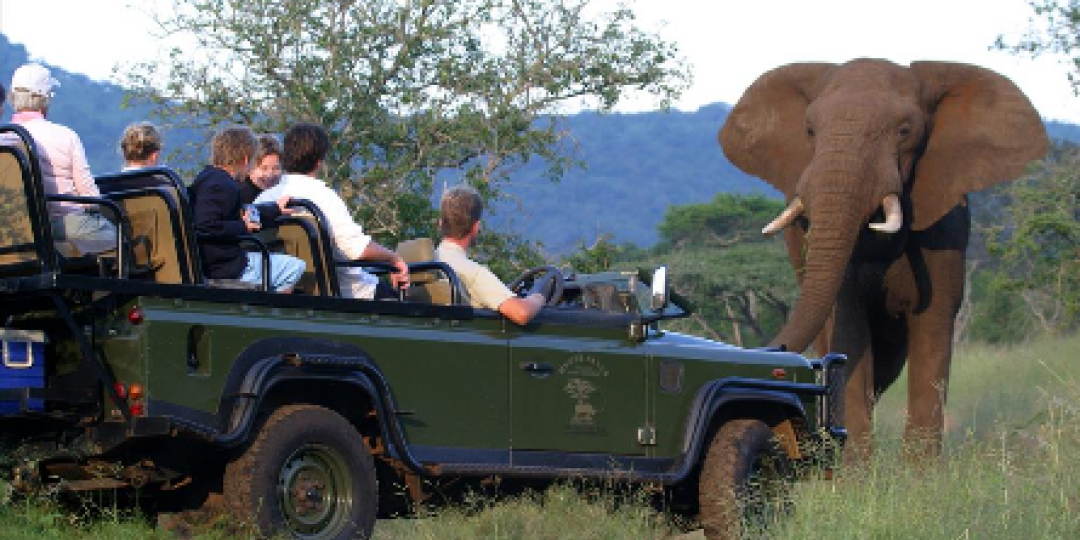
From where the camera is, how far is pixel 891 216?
13883mm

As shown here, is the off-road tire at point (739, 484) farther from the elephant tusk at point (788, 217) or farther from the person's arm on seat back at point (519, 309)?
the elephant tusk at point (788, 217)

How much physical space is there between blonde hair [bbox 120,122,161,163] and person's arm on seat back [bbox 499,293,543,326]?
163cm

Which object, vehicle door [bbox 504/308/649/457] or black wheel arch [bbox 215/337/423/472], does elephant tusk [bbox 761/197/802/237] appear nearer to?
vehicle door [bbox 504/308/649/457]

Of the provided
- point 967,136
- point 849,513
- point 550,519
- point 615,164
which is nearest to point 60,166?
point 550,519

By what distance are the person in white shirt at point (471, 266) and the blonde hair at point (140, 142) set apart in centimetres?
139

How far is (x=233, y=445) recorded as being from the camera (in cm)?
682

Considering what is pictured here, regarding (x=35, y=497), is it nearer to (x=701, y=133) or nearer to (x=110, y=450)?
(x=110, y=450)

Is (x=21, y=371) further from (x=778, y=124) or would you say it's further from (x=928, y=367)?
(x=778, y=124)

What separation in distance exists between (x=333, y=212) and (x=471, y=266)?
688 millimetres

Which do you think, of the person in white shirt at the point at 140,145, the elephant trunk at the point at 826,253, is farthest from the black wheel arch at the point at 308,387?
the elephant trunk at the point at 826,253

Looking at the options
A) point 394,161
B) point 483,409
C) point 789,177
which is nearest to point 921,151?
point 789,177

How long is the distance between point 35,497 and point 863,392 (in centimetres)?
844

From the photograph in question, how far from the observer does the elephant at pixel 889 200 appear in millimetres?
13883

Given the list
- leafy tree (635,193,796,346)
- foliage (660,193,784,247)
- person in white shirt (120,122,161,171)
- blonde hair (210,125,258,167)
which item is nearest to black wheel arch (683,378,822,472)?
blonde hair (210,125,258,167)
